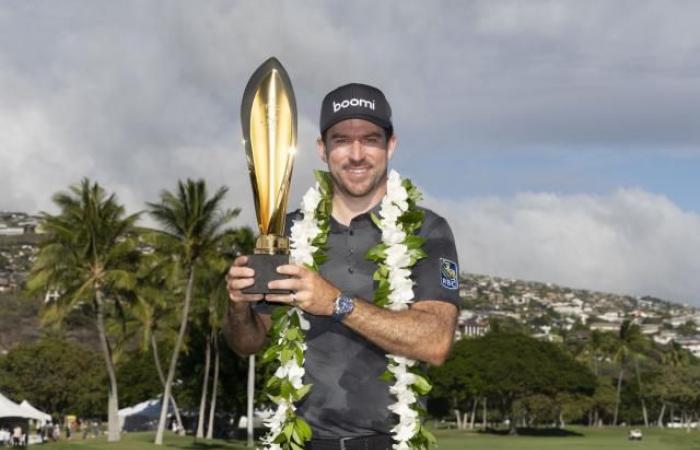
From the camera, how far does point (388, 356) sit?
16.0ft

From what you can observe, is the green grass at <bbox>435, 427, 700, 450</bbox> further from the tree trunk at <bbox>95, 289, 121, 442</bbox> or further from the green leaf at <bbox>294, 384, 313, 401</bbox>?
the green leaf at <bbox>294, 384, 313, 401</bbox>

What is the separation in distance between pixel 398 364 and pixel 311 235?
728 millimetres

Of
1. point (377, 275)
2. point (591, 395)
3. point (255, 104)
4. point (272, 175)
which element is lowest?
point (377, 275)

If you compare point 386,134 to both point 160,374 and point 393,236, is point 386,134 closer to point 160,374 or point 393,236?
point 393,236

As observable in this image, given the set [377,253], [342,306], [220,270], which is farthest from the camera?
[220,270]

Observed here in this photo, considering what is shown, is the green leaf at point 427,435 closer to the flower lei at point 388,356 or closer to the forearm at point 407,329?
the flower lei at point 388,356

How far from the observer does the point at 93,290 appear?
60594mm

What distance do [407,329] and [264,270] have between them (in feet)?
2.26

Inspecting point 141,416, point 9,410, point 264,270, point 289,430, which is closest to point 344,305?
point 264,270

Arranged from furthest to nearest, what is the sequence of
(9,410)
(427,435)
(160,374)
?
(160,374)
(9,410)
(427,435)

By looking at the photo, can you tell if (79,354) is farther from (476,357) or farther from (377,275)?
(377,275)

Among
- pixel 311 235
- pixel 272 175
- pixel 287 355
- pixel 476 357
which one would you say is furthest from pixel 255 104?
pixel 476 357

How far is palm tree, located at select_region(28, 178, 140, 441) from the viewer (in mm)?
58375

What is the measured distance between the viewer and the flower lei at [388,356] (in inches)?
188
